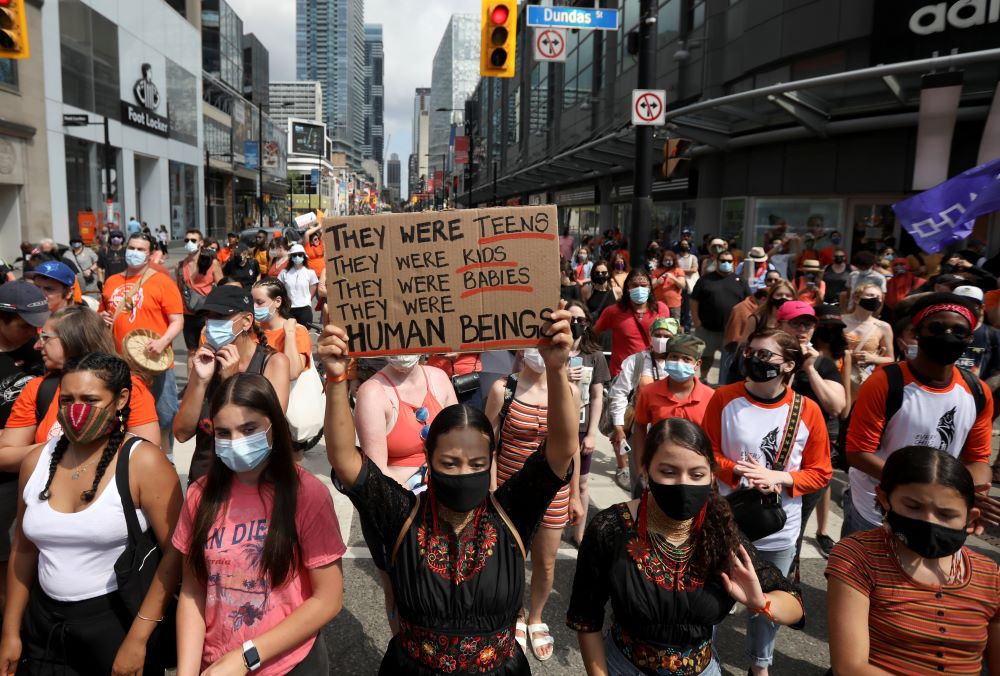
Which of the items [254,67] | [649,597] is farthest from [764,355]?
[254,67]

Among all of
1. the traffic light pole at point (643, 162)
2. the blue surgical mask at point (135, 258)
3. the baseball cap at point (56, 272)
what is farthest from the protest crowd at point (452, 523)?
the traffic light pole at point (643, 162)

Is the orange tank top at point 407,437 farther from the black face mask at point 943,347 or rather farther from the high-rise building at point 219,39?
the high-rise building at point 219,39

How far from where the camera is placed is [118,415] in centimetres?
275

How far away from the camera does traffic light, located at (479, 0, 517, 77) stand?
9492 mm

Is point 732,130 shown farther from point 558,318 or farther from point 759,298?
point 558,318

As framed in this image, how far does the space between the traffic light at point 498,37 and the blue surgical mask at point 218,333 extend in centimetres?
678

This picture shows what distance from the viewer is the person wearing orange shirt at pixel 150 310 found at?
223 inches

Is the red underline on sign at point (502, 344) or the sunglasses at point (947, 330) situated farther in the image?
the sunglasses at point (947, 330)

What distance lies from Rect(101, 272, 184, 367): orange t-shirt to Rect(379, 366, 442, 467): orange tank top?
3257 millimetres

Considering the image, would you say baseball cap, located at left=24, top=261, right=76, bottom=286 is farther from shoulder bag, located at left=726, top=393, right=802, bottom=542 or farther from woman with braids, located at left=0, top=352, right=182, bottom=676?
shoulder bag, located at left=726, top=393, right=802, bottom=542

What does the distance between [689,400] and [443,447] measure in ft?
7.49

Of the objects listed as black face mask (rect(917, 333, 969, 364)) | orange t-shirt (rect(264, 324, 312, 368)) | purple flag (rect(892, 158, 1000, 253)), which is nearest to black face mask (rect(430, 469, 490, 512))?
black face mask (rect(917, 333, 969, 364))

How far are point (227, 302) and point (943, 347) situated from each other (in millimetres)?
3803

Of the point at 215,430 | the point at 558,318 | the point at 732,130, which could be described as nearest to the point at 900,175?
the point at 732,130
